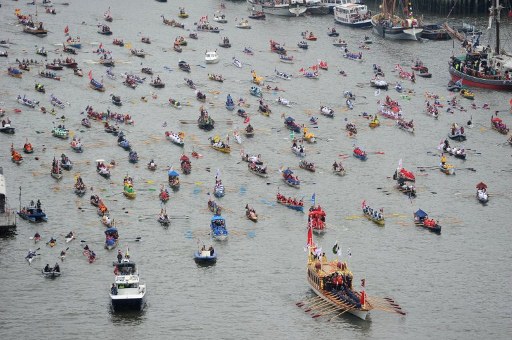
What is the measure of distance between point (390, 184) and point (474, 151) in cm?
2318

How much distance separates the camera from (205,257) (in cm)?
14162

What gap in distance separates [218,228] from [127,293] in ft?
76.2

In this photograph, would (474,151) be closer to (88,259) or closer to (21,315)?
(88,259)

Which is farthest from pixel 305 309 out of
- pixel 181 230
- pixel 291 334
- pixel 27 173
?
pixel 27 173

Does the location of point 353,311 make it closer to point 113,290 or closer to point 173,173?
point 113,290

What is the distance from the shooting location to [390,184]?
6718 inches

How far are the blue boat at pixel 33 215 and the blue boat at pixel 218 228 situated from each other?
74.1ft

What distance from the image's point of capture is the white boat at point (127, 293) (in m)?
128

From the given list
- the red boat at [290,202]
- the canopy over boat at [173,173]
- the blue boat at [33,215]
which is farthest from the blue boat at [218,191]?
the blue boat at [33,215]

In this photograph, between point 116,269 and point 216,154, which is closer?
point 116,269

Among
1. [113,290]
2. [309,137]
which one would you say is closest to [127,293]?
[113,290]

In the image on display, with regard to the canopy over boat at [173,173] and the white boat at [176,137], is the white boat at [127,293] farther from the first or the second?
the white boat at [176,137]

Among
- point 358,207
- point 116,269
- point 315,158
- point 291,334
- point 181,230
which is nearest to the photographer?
point 291,334

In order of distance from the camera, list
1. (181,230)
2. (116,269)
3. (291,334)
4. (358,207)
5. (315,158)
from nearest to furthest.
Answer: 1. (291,334)
2. (116,269)
3. (181,230)
4. (358,207)
5. (315,158)
